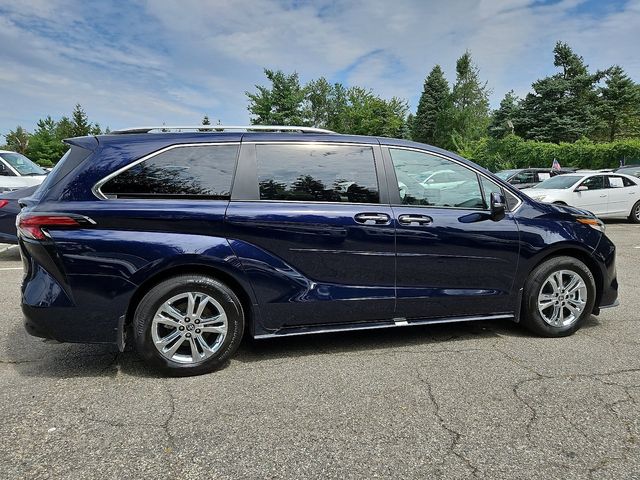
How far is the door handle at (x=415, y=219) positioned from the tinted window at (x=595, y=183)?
1069cm

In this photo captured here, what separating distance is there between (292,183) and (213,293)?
0.99m

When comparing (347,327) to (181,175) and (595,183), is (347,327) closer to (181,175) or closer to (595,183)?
(181,175)

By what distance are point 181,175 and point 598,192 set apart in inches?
489

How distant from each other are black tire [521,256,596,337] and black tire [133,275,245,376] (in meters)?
2.40

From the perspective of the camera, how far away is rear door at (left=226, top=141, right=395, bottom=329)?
11.3 feet

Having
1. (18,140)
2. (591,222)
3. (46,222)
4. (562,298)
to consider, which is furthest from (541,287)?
(18,140)

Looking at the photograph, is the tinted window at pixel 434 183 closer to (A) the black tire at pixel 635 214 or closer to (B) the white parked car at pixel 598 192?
(B) the white parked car at pixel 598 192

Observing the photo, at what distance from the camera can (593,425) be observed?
8.88 feet

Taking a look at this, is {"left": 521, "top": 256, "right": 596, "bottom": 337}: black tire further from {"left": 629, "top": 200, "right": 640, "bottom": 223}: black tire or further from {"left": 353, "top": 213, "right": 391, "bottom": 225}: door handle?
{"left": 629, "top": 200, "right": 640, "bottom": 223}: black tire

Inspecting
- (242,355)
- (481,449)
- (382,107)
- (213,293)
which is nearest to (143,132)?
(213,293)

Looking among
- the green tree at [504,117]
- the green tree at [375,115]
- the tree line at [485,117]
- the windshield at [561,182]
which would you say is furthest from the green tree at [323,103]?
the windshield at [561,182]

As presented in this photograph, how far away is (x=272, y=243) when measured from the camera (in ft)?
11.3

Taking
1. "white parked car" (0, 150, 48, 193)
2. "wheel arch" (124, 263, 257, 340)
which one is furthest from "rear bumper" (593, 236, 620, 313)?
"white parked car" (0, 150, 48, 193)

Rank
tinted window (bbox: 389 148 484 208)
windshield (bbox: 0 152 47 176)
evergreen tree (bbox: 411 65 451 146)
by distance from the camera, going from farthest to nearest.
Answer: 1. evergreen tree (bbox: 411 65 451 146)
2. windshield (bbox: 0 152 47 176)
3. tinted window (bbox: 389 148 484 208)
